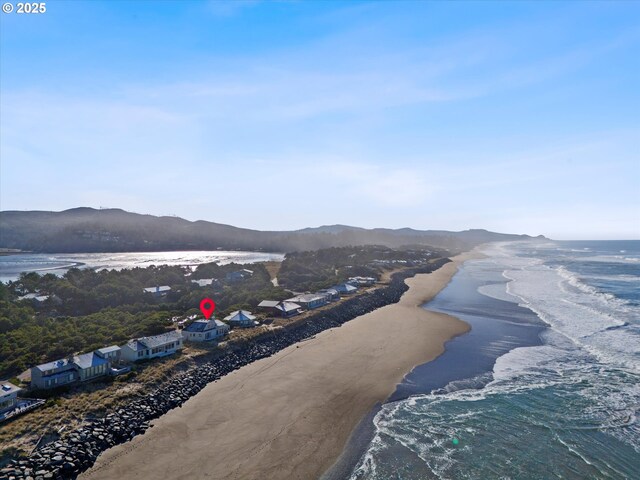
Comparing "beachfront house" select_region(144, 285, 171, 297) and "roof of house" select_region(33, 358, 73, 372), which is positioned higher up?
"beachfront house" select_region(144, 285, 171, 297)

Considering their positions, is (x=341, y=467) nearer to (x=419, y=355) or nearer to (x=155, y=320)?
(x=419, y=355)

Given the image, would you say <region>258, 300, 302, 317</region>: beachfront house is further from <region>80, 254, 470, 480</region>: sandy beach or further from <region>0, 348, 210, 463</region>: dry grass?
<region>0, 348, 210, 463</region>: dry grass

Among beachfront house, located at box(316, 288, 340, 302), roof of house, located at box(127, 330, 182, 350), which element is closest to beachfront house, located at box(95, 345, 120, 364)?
roof of house, located at box(127, 330, 182, 350)

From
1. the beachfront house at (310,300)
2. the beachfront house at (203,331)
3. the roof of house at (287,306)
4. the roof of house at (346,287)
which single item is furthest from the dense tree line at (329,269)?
the beachfront house at (203,331)

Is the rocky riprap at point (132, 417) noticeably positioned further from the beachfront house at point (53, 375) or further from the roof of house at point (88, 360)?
the beachfront house at point (53, 375)

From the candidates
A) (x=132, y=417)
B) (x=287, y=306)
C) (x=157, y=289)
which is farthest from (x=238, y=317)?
(x=157, y=289)

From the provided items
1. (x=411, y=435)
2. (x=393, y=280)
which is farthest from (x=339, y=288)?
(x=411, y=435)
